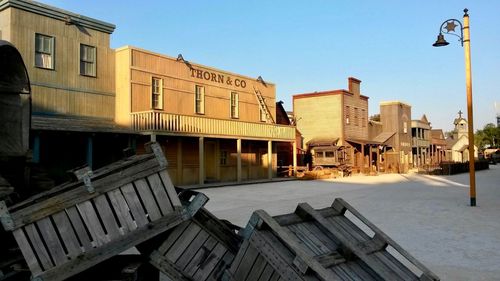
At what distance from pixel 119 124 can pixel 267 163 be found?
497 inches

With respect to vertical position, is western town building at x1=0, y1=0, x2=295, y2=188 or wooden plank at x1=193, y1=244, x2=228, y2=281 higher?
western town building at x1=0, y1=0, x2=295, y2=188

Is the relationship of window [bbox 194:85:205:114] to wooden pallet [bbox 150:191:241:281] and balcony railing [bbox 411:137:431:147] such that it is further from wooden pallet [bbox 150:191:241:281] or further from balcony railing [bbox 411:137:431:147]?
balcony railing [bbox 411:137:431:147]

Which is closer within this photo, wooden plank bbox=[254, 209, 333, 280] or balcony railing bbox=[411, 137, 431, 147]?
wooden plank bbox=[254, 209, 333, 280]

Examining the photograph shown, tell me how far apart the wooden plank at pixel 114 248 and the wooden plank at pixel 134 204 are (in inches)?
2.7

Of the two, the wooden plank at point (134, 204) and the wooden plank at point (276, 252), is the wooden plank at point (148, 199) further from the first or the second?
the wooden plank at point (276, 252)

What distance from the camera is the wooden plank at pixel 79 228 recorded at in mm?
3615

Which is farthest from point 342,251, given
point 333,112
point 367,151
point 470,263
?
point 367,151

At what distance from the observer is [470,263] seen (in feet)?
22.5

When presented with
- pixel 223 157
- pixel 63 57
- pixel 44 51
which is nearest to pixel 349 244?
pixel 44 51

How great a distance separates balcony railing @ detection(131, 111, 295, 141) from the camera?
21.1 metres

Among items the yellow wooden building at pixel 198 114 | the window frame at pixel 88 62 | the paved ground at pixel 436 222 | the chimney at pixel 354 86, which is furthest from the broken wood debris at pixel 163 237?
the chimney at pixel 354 86

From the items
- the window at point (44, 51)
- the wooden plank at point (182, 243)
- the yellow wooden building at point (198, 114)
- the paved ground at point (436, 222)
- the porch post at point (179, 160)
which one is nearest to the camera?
the wooden plank at point (182, 243)

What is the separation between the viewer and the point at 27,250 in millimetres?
3400

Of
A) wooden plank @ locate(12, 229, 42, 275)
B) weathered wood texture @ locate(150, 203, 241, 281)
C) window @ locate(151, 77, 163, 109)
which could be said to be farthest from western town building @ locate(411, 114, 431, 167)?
wooden plank @ locate(12, 229, 42, 275)
